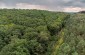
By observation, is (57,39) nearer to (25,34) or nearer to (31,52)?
(25,34)

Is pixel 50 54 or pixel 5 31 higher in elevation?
pixel 5 31

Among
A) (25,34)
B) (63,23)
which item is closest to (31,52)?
(25,34)

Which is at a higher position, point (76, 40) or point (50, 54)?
point (76, 40)

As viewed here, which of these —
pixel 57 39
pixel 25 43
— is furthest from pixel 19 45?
pixel 57 39

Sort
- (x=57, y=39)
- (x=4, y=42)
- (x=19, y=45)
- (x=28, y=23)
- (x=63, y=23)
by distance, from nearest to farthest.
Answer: (x=19, y=45) → (x=4, y=42) → (x=57, y=39) → (x=28, y=23) → (x=63, y=23)

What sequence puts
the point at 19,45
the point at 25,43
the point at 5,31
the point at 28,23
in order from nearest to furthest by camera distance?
the point at 19,45, the point at 25,43, the point at 5,31, the point at 28,23

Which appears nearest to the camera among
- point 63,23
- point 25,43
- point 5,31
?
point 25,43

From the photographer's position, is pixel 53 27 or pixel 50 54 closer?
pixel 50 54

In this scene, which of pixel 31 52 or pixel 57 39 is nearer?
pixel 31 52

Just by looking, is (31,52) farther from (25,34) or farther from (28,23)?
(28,23)
